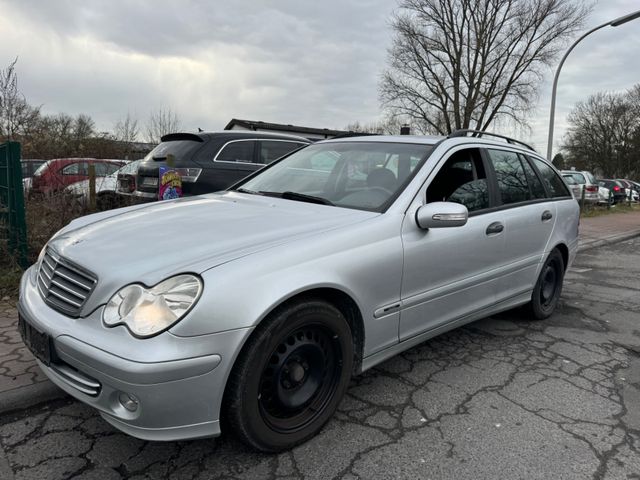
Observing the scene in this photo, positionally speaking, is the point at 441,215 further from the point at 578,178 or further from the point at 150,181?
the point at 578,178

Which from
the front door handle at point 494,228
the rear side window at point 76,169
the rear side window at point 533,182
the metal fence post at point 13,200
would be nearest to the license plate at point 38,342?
the front door handle at point 494,228

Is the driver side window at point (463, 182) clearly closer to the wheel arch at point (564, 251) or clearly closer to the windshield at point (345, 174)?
the windshield at point (345, 174)

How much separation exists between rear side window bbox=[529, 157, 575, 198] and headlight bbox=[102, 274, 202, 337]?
3584 mm

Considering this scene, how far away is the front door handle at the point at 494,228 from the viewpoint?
11.4ft

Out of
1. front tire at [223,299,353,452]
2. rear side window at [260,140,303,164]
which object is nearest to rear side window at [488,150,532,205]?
front tire at [223,299,353,452]

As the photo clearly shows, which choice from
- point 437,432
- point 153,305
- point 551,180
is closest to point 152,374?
point 153,305

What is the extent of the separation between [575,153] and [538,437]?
5742 cm

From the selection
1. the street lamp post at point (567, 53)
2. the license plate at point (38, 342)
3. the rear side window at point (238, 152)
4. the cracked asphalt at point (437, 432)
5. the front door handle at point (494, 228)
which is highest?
the street lamp post at point (567, 53)

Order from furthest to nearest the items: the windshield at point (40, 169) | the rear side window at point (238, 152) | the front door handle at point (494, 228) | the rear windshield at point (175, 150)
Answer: the windshield at point (40, 169) < the rear side window at point (238, 152) < the rear windshield at point (175, 150) < the front door handle at point (494, 228)

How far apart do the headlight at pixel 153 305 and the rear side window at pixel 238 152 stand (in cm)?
502

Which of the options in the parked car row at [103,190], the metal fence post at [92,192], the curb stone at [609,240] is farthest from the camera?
the curb stone at [609,240]

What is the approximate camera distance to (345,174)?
347cm

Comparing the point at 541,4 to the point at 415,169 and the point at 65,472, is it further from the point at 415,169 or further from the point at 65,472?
the point at 65,472

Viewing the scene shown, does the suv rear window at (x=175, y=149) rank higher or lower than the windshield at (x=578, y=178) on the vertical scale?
higher
